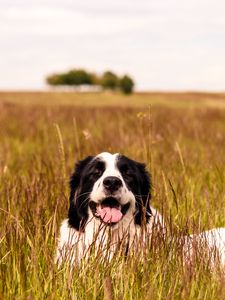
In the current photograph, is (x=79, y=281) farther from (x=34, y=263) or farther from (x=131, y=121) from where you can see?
(x=131, y=121)

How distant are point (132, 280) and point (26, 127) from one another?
967 centimetres

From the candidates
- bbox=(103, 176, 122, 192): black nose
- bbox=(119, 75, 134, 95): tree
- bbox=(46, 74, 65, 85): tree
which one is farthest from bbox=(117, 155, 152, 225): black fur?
bbox=(46, 74, 65, 85): tree

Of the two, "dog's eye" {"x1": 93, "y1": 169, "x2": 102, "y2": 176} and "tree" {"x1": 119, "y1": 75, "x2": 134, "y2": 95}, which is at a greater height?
"dog's eye" {"x1": 93, "y1": 169, "x2": 102, "y2": 176}

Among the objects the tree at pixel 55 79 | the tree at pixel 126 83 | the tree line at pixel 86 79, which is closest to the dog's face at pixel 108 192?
the tree at pixel 126 83

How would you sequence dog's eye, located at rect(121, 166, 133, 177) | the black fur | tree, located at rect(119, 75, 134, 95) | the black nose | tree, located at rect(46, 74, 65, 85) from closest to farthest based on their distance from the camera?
the black nose → the black fur → dog's eye, located at rect(121, 166, 133, 177) → tree, located at rect(119, 75, 134, 95) → tree, located at rect(46, 74, 65, 85)

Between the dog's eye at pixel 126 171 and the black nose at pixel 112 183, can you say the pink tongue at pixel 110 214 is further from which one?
the dog's eye at pixel 126 171

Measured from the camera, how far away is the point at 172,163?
6.31 meters

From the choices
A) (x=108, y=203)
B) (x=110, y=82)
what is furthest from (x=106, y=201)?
(x=110, y=82)

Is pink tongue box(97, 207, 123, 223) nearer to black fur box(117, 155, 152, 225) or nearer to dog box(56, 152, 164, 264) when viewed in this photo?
dog box(56, 152, 164, 264)

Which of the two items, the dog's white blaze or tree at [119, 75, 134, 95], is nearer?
the dog's white blaze

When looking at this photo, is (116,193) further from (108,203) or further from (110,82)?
(110,82)

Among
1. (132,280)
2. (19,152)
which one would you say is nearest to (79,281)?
(132,280)

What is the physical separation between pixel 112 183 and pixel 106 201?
0.19 metres

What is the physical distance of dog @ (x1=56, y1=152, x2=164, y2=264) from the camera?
372cm
